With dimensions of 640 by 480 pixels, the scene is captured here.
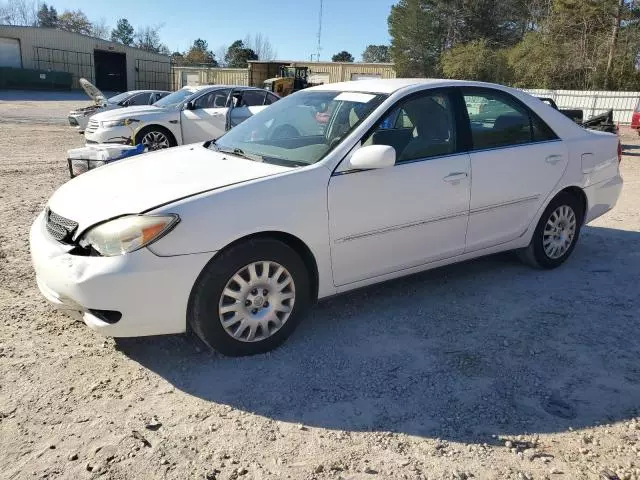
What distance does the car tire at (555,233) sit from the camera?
4926 millimetres

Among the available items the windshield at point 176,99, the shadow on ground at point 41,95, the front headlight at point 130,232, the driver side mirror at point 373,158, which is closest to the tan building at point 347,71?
the shadow on ground at point 41,95

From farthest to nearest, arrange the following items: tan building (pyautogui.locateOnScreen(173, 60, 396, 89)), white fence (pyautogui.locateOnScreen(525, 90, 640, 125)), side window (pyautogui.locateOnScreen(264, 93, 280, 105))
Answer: tan building (pyautogui.locateOnScreen(173, 60, 396, 89))
white fence (pyautogui.locateOnScreen(525, 90, 640, 125))
side window (pyautogui.locateOnScreen(264, 93, 280, 105))

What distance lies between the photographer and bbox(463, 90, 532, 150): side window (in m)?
4.37

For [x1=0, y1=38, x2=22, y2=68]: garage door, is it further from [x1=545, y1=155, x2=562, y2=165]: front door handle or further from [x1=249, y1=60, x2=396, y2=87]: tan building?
[x1=545, y1=155, x2=562, y2=165]: front door handle

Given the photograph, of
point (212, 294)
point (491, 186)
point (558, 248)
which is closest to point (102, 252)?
point (212, 294)

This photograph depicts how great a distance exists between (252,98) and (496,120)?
886 centimetres

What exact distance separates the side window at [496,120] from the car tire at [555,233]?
716mm

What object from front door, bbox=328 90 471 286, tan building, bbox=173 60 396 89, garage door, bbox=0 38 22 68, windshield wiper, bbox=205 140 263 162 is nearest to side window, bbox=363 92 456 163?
front door, bbox=328 90 471 286

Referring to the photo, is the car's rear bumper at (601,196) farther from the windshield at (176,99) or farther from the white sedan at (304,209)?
the windshield at (176,99)

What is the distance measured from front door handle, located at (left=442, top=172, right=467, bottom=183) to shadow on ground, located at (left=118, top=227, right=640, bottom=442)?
97 cm

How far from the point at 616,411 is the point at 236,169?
8.65 feet

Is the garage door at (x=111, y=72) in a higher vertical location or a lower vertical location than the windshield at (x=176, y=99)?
higher

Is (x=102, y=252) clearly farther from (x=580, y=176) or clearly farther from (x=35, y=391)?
(x=580, y=176)

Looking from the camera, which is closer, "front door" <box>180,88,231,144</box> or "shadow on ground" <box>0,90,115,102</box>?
"front door" <box>180,88,231,144</box>
